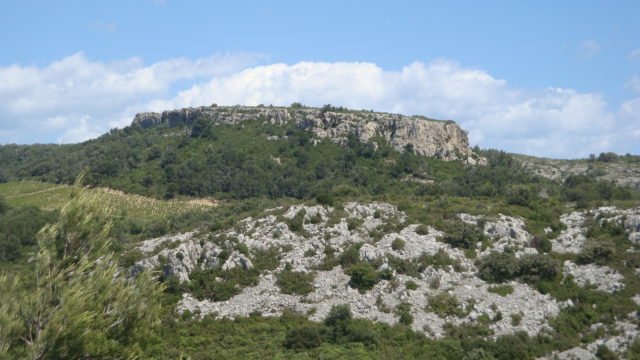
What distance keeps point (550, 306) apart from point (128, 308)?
23838mm

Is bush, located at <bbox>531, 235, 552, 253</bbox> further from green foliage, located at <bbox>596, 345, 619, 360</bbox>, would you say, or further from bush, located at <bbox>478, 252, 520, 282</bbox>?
green foliage, located at <bbox>596, 345, 619, 360</bbox>

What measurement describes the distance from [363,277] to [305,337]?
686 centimetres

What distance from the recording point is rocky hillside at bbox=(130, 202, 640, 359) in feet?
88.5

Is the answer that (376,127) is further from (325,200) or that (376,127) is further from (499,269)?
(499,269)

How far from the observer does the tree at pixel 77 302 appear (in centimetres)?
1209

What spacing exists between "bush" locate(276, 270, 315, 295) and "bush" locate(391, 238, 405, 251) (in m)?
6.76

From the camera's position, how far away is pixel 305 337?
24.9 m

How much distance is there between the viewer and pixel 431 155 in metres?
95.9

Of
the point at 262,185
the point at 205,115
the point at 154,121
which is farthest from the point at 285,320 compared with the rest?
the point at 154,121

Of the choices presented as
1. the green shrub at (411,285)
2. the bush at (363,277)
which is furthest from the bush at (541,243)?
the bush at (363,277)

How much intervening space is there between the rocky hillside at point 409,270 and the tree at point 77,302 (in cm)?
1473

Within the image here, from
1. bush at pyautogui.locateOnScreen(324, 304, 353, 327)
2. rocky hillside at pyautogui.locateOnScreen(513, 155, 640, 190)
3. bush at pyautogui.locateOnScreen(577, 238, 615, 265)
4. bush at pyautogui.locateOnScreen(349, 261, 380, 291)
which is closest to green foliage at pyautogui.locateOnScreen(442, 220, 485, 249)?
bush at pyautogui.locateOnScreen(577, 238, 615, 265)

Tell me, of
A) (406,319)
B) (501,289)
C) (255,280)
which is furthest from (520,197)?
(255,280)

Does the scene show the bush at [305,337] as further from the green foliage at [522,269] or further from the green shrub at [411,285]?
the green foliage at [522,269]
